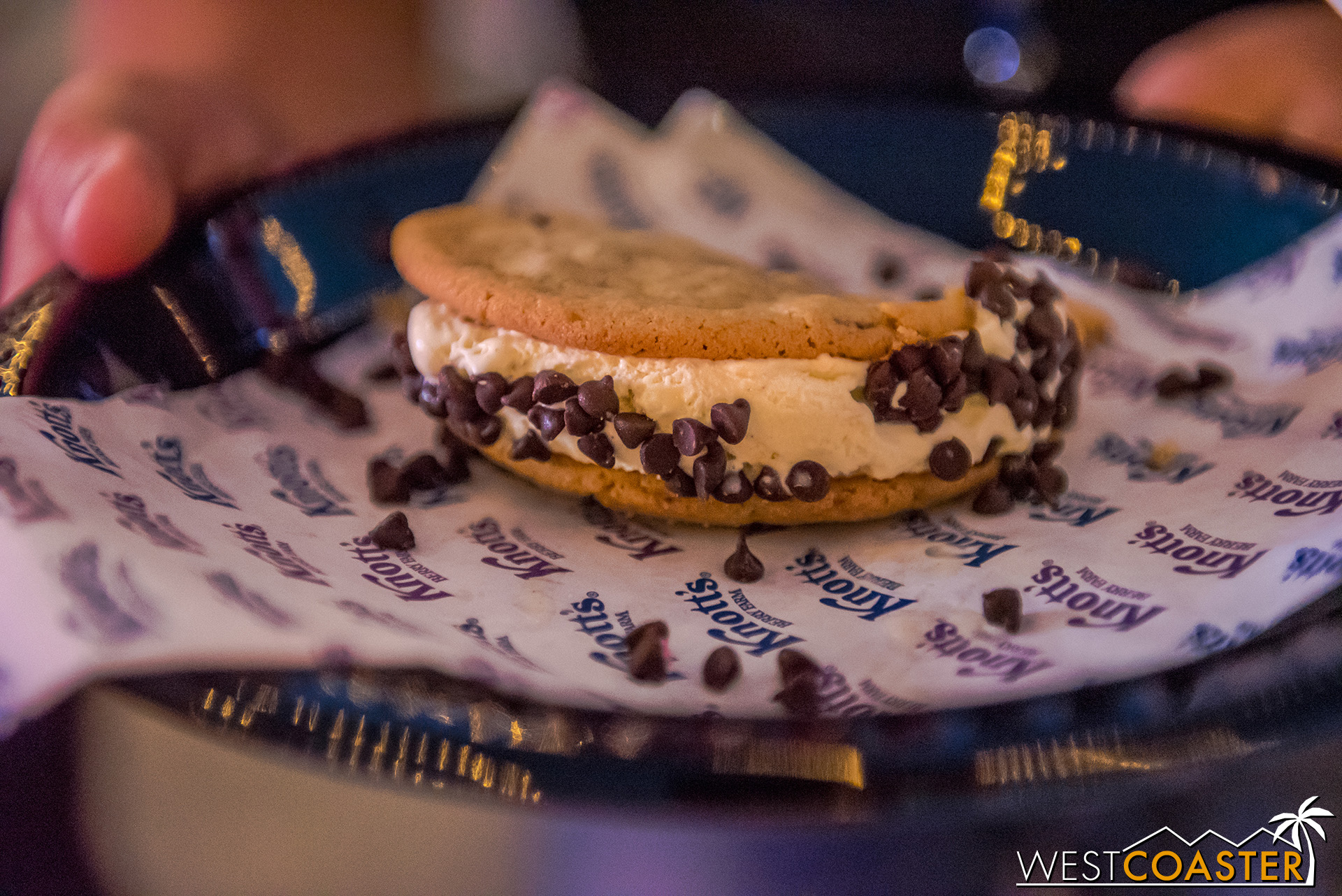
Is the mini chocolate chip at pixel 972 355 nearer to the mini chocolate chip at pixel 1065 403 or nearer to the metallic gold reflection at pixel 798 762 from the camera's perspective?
the mini chocolate chip at pixel 1065 403

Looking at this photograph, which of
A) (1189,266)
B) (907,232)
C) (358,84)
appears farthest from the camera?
(358,84)

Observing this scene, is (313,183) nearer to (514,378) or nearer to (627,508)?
(514,378)

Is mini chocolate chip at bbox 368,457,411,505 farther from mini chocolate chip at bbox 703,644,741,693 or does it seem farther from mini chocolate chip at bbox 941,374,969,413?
mini chocolate chip at bbox 941,374,969,413

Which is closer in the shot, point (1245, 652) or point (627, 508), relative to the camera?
point (1245, 652)

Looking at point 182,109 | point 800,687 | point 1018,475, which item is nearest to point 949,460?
point 1018,475

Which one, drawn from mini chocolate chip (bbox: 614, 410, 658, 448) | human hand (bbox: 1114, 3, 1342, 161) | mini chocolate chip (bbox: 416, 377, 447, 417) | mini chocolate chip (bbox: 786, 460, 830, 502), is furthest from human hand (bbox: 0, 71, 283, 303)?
human hand (bbox: 1114, 3, 1342, 161)

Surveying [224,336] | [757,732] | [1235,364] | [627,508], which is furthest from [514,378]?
[1235,364]

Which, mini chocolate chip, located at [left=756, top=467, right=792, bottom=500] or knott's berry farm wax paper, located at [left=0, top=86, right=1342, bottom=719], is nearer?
knott's berry farm wax paper, located at [left=0, top=86, right=1342, bottom=719]
